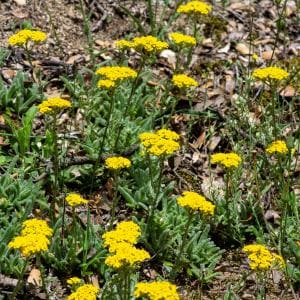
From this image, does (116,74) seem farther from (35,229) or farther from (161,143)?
(35,229)

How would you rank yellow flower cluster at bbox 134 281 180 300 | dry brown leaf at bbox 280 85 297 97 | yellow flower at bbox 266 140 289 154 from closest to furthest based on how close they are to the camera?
yellow flower cluster at bbox 134 281 180 300
yellow flower at bbox 266 140 289 154
dry brown leaf at bbox 280 85 297 97

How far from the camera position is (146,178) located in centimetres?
468

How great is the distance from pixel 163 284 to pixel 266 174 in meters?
2.39

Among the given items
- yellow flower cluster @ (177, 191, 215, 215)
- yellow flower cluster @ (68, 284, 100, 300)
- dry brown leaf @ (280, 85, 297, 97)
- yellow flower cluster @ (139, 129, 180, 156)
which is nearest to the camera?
yellow flower cluster @ (68, 284, 100, 300)

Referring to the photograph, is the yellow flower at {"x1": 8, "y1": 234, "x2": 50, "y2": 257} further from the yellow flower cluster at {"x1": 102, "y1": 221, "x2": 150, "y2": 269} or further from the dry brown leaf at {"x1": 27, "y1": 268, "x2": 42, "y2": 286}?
the dry brown leaf at {"x1": 27, "y1": 268, "x2": 42, "y2": 286}

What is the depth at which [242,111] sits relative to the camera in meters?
5.00

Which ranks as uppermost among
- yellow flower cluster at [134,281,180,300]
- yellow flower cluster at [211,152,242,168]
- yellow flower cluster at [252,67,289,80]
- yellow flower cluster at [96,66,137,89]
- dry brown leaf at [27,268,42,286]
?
yellow flower cluster at [252,67,289,80]

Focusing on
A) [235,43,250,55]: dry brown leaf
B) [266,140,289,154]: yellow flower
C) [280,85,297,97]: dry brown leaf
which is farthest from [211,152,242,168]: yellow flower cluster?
[235,43,250,55]: dry brown leaf

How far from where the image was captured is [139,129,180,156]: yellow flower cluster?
370cm

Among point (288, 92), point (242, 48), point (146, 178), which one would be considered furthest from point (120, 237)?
point (242, 48)

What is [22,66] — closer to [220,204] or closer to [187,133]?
[187,133]

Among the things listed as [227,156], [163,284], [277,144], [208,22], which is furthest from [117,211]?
[208,22]

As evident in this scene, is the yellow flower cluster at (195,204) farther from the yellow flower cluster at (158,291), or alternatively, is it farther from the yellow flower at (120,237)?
the yellow flower cluster at (158,291)

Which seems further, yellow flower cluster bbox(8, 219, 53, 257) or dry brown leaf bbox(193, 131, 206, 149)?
dry brown leaf bbox(193, 131, 206, 149)
